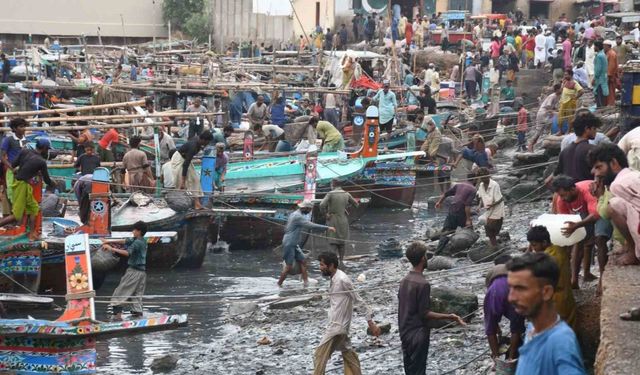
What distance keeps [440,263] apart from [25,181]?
5281mm

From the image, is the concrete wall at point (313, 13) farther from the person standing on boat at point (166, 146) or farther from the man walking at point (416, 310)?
the man walking at point (416, 310)

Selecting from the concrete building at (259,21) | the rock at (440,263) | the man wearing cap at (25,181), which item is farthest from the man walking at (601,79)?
the concrete building at (259,21)

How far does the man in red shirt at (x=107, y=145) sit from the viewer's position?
20.0 metres

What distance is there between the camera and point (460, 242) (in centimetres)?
1653

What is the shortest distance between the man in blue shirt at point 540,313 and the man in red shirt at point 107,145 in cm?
1554

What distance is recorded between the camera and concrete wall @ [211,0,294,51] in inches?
1823

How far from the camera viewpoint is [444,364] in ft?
36.2

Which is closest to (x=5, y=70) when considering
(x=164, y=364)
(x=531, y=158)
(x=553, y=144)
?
(x=531, y=158)

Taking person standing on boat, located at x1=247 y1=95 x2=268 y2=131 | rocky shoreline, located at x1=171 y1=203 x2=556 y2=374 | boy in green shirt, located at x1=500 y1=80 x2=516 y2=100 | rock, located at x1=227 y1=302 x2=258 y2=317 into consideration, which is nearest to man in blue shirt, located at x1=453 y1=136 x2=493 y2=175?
rocky shoreline, located at x1=171 y1=203 x2=556 y2=374

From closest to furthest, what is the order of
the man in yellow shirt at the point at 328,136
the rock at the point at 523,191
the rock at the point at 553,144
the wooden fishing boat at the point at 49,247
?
the wooden fishing boat at the point at 49,247 < the rock at the point at 553,144 < the rock at the point at 523,191 < the man in yellow shirt at the point at 328,136

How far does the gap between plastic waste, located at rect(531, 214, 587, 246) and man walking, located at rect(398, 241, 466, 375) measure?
0.94 m

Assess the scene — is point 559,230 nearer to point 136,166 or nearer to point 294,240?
point 294,240

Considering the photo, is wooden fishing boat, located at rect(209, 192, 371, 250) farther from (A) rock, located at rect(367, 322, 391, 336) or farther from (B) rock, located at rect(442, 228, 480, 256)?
(A) rock, located at rect(367, 322, 391, 336)

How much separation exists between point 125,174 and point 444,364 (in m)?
8.64
